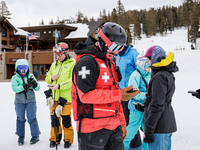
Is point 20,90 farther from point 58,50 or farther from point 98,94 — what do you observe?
point 98,94

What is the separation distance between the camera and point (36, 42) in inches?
1340

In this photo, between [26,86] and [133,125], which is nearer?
[133,125]

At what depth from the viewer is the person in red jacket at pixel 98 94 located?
1884 mm

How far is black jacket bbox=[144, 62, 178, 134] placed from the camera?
2.42 m

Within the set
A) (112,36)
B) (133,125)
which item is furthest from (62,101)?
(112,36)

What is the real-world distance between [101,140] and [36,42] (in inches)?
1381

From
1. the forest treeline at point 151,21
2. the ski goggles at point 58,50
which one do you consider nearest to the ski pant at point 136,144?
the ski goggles at point 58,50

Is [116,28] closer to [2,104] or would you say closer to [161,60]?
[161,60]

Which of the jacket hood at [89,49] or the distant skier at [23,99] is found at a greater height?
the jacket hood at [89,49]

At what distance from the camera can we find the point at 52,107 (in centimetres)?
409

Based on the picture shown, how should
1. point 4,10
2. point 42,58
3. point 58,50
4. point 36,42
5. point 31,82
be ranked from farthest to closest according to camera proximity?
1. point 4,10
2. point 36,42
3. point 42,58
4. point 31,82
5. point 58,50

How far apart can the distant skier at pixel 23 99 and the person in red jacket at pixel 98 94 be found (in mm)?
2720

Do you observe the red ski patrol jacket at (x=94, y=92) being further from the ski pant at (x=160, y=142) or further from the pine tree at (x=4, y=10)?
the pine tree at (x=4, y=10)

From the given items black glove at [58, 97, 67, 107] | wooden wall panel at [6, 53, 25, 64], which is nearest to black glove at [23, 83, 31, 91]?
black glove at [58, 97, 67, 107]
